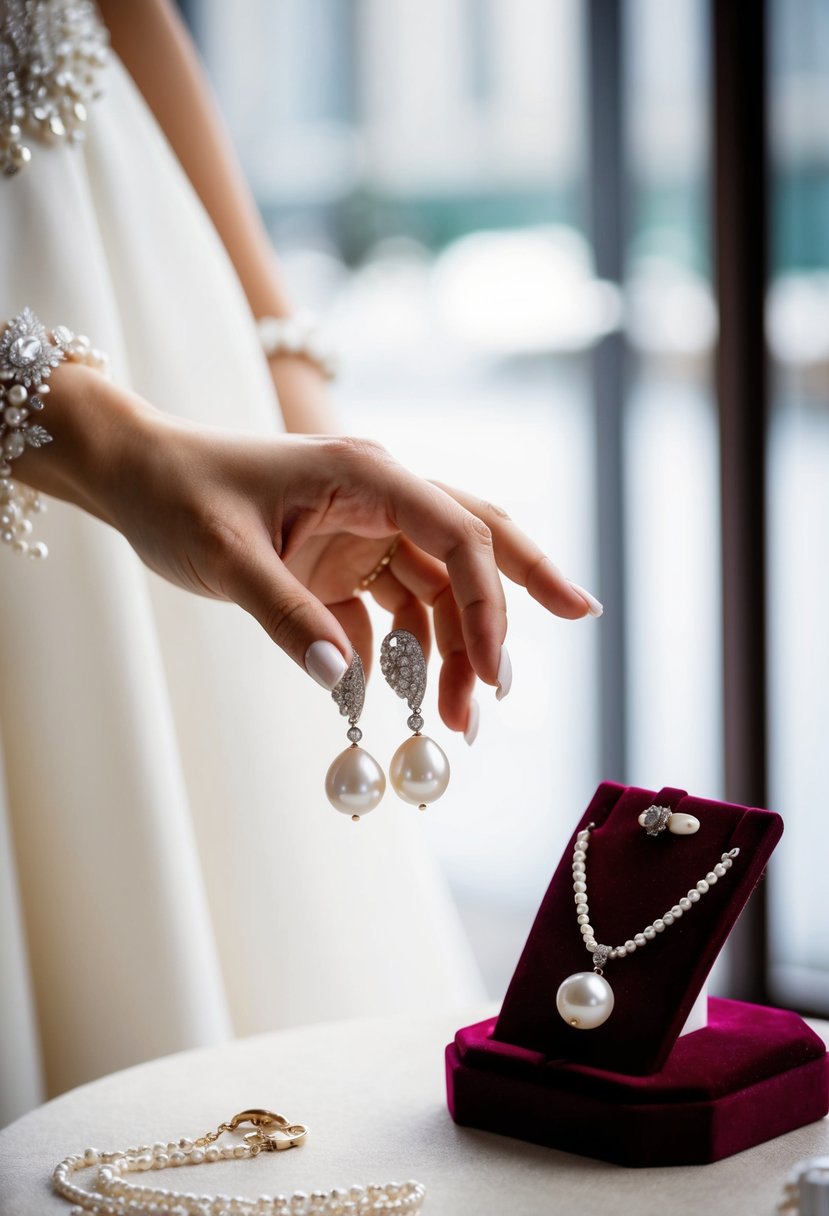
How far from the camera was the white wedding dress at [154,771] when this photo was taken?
955mm

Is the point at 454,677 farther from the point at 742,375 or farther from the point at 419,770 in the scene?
the point at 742,375

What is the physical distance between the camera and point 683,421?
92.5 inches

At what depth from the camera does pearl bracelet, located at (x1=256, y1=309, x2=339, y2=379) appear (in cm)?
118

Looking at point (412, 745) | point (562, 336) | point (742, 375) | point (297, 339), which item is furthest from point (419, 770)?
point (562, 336)

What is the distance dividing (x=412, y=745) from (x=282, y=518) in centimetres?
14

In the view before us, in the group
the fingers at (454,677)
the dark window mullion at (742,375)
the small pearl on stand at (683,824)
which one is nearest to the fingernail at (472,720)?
the fingers at (454,677)

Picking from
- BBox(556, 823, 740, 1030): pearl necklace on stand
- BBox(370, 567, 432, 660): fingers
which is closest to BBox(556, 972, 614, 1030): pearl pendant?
BBox(556, 823, 740, 1030): pearl necklace on stand

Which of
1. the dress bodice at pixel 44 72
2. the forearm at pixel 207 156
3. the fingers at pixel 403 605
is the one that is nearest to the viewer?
the fingers at pixel 403 605

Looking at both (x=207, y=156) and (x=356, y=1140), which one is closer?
(x=356, y=1140)

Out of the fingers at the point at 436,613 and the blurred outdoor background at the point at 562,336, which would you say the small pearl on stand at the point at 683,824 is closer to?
the fingers at the point at 436,613

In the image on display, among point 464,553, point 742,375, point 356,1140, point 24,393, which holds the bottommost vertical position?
point 356,1140

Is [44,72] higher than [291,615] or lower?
higher

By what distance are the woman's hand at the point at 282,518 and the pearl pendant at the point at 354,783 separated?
0.06 metres

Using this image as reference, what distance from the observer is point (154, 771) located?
955 millimetres
